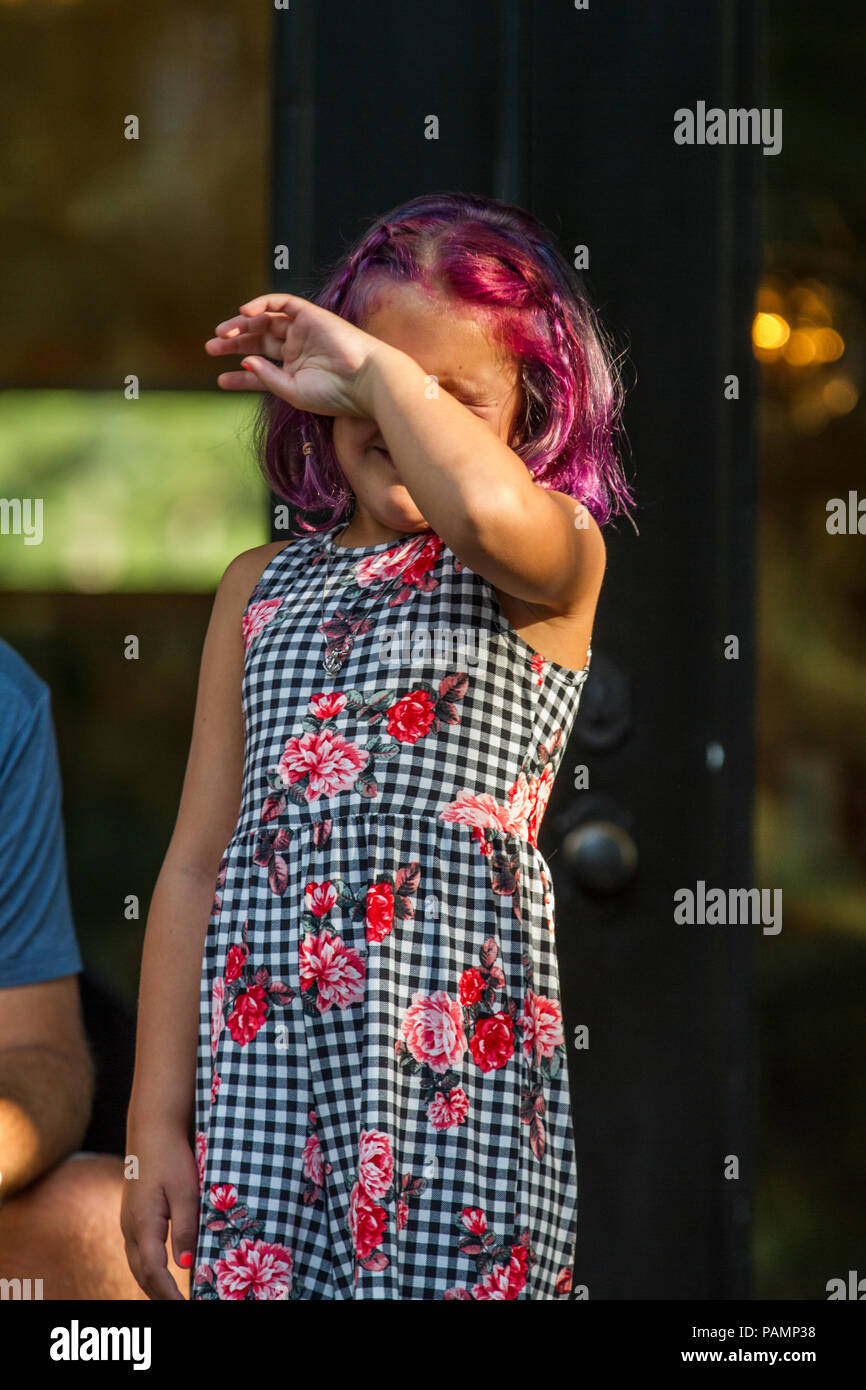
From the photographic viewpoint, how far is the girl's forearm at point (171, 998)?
1135 mm

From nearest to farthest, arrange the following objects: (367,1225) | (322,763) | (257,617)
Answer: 1. (367,1225)
2. (322,763)
3. (257,617)

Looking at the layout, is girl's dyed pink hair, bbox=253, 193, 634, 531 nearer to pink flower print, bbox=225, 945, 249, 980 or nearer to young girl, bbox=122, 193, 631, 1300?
young girl, bbox=122, 193, 631, 1300

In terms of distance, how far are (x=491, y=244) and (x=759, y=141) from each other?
43 cm

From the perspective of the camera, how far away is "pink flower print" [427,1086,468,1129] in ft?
3.33

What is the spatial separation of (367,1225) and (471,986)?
173 mm

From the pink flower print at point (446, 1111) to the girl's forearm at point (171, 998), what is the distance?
0.23 metres

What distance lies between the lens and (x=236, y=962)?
1.08m

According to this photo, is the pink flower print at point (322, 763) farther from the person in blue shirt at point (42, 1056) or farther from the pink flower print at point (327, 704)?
the person in blue shirt at point (42, 1056)

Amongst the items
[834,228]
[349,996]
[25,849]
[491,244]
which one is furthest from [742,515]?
[25,849]

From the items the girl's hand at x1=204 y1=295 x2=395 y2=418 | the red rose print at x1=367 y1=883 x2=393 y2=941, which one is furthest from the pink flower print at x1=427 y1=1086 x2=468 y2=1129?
the girl's hand at x1=204 y1=295 x2=395 y2=418

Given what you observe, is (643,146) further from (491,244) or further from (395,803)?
(395,803)

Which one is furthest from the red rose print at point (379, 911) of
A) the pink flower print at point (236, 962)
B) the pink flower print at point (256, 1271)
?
the pink flower print at point (256, 1271)

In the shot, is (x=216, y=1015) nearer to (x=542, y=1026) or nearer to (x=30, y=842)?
(x=542, y=1026)

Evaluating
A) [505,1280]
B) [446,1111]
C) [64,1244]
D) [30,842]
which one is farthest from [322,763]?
[64,1244]
